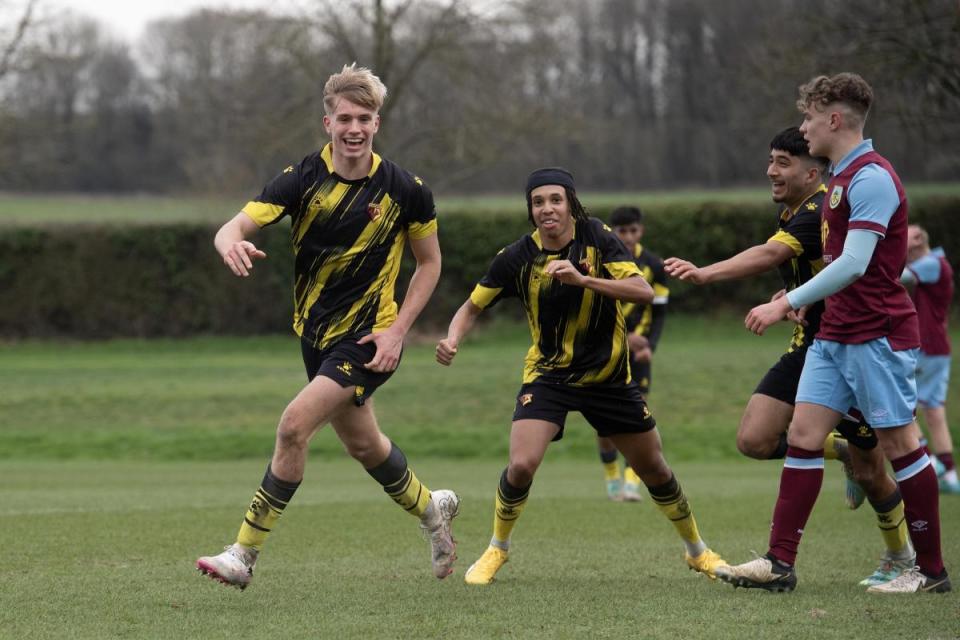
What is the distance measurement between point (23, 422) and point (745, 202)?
1893cm

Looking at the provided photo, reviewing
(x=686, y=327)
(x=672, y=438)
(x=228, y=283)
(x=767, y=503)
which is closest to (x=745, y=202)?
(x=686, y=327)

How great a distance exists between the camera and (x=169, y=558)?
7.62 metres

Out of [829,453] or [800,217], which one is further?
[829,453]

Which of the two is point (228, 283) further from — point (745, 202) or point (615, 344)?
point (615, 344)

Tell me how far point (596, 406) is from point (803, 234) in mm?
1406

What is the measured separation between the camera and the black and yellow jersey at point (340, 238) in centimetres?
665

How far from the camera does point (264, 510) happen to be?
6.48m

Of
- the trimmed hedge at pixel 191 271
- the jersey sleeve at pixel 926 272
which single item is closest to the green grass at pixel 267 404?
the trimmed hedge at pixel 191 271

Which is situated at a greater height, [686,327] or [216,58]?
[216,58]

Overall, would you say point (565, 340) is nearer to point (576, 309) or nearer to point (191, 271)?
point (576, 309)

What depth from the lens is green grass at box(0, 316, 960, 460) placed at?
18.0 metres

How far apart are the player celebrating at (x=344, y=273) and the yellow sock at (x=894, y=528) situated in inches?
104

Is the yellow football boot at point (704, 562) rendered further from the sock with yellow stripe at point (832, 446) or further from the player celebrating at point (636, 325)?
the player celebrating at point (636, 325)

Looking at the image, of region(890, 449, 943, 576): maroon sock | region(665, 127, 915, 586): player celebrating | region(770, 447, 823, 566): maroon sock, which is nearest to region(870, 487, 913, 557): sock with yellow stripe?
region(665, 127, 915, 586): player celebrating
